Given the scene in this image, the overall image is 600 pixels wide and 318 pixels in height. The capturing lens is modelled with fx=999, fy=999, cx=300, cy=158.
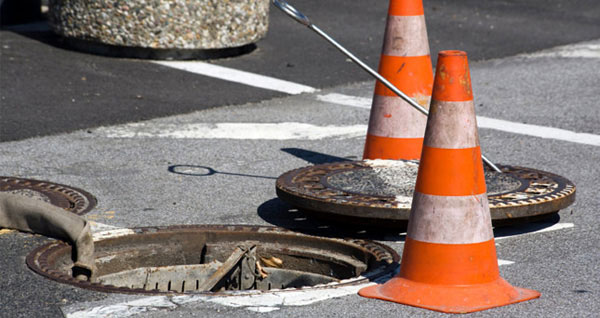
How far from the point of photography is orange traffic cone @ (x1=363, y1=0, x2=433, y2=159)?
5.76m

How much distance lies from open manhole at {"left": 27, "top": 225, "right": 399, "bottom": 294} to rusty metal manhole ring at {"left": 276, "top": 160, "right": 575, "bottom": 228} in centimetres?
15

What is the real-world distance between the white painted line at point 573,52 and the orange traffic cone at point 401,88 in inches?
196

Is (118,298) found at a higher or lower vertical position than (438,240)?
lower

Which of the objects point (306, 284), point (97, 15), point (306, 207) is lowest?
point (306, 284)

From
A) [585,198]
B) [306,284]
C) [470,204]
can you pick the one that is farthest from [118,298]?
[585,198]

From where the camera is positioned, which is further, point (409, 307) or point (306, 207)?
point (306, 207)

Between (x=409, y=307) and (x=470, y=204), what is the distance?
17.9 inches

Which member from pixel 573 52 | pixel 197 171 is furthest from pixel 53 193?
pixel 573 52

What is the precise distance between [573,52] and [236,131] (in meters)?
4.97

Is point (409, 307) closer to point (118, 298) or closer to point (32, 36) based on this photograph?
point (118, 298)

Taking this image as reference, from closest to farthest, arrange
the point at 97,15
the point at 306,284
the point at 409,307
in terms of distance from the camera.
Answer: the point at 409,307 → the point at 306,284 → the point at 97,15

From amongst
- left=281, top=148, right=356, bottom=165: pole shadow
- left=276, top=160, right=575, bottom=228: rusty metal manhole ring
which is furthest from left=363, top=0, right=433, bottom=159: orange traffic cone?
left=281, top=148, right=356, bottom=165: pole shadow

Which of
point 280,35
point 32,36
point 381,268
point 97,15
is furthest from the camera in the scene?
point 280,35

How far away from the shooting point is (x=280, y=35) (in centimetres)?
1105
